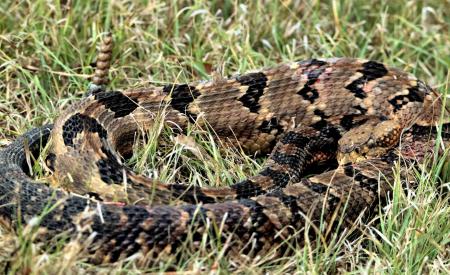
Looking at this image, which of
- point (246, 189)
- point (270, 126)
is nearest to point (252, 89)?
point (270, 126)

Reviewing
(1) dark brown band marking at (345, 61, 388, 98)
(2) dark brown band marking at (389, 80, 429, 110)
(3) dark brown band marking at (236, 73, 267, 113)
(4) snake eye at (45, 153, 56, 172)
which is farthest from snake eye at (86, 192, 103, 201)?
(2) dark brown band marking at (389, 80, 429, 110)

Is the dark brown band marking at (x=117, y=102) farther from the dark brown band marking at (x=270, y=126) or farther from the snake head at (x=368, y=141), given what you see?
the snake head at (x=368, y=141)

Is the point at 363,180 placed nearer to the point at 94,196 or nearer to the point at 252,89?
the point at 252,89

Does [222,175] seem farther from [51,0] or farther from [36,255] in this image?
[51,0]

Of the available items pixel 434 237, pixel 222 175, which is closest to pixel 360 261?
pixel 434 237

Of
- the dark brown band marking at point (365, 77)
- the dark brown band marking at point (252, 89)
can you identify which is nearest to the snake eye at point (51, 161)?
the dark brown band marking at point (252, 89)

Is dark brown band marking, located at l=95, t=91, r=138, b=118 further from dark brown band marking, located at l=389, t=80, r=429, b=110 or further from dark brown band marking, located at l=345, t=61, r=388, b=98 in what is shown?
dark brown band marking, located at l=389, t=80, r=429, b=110
